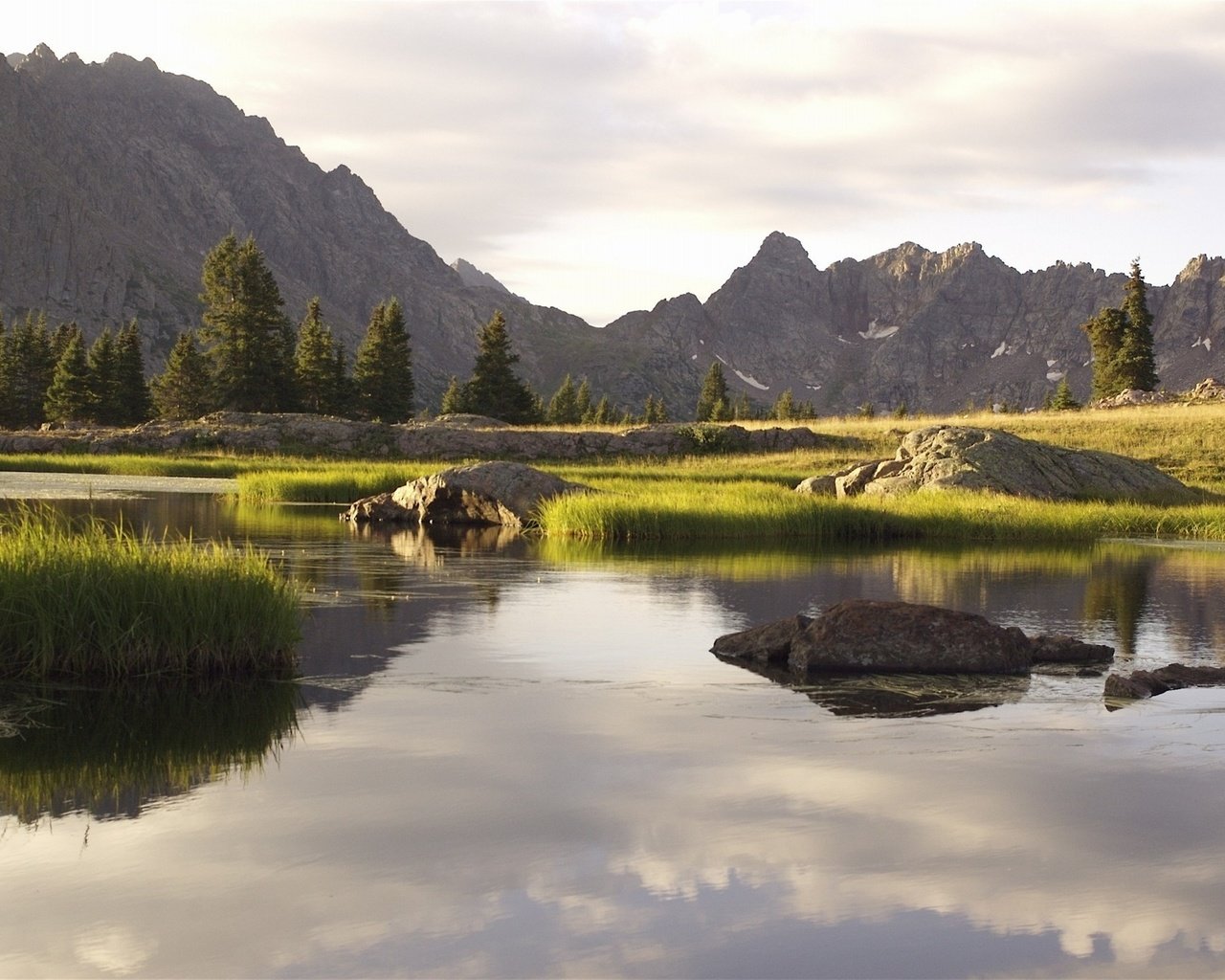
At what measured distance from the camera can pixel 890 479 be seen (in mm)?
45406

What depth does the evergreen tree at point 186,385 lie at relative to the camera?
9619cm

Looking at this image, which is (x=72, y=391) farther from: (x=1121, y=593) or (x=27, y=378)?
(x=1121, y=593)

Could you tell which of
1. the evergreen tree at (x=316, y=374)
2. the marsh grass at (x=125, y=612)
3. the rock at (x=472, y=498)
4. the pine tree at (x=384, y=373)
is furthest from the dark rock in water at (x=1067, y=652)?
the pine tree at (x=384, y=373)

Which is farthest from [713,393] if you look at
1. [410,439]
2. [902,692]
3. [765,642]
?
[902,692]

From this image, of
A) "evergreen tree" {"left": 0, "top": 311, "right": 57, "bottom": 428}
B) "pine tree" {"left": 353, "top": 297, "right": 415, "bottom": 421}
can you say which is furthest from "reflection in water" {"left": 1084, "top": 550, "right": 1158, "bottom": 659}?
"evergreen tree" {"left": 0, "top": 311, "right": 57, "bottom": 428}

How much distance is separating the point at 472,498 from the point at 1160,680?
26.8 m

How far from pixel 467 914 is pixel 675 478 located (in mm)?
44870

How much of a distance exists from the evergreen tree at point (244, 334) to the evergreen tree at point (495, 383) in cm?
1265

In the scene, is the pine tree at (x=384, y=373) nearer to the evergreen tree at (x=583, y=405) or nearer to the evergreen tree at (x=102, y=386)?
the evergreen tree at (x=102, y=386)

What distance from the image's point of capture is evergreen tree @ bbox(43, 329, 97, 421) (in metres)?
97.7

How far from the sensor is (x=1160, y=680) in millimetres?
14633

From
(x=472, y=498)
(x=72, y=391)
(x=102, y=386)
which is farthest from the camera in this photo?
(x=102, y=386)

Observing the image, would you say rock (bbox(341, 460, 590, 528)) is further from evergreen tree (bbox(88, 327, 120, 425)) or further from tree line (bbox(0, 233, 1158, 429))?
evergreen tree (bbox(88, 327, 120, 425))

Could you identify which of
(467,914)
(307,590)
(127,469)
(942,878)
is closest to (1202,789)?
(942,878)
